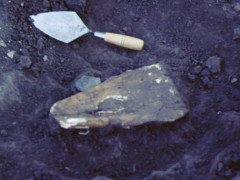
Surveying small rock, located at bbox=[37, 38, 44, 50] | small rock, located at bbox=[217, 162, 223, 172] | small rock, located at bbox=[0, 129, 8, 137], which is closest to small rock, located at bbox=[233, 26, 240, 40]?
small rock, located at bbox=[217, 162, 223, 172]

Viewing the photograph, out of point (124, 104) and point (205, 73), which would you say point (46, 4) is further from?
point (205, 73)

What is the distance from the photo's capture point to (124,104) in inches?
73.6

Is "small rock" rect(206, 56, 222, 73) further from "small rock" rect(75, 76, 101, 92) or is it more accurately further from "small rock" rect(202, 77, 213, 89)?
"small rock" rect(75, 76, 101, 92)

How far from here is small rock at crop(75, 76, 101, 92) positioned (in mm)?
2070

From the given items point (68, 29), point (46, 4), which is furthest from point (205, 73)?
point (46, 4)

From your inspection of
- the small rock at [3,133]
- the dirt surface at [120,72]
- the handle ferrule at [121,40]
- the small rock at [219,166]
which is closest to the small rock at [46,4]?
the dirt surface at [120,72]

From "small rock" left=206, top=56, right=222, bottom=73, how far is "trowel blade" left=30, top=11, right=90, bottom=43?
3.08 feet

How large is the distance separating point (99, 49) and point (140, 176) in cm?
105

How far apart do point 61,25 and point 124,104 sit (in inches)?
33.6

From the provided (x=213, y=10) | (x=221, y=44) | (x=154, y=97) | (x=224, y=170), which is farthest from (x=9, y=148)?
(x=213, y=10)

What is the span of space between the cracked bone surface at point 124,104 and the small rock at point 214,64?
369 millimetres

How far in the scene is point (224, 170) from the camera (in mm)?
1585

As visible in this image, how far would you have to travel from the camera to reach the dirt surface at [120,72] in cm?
175

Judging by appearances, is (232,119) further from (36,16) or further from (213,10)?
(36,16)
